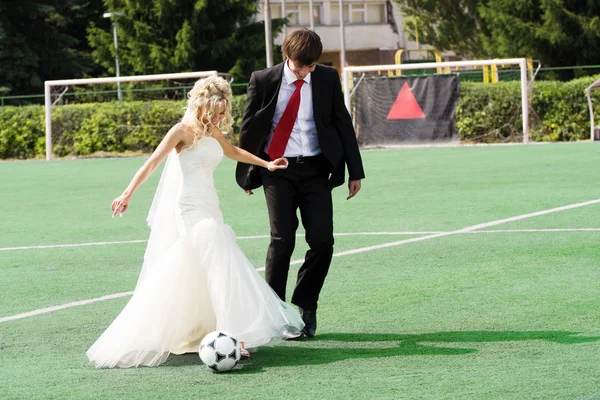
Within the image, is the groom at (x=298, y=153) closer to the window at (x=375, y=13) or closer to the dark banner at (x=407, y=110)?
the dark banner at (x=407, y=110)

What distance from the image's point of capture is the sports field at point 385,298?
5.98m

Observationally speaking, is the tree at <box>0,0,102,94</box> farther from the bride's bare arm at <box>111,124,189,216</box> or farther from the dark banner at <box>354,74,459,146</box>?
the bride's bare arm at <box>111,124,189,216</box>

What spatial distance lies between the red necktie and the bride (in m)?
0.24

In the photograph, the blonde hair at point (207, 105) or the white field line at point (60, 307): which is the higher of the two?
the blonde hair at point (207, 105)

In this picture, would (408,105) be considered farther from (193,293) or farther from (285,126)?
(193,293)

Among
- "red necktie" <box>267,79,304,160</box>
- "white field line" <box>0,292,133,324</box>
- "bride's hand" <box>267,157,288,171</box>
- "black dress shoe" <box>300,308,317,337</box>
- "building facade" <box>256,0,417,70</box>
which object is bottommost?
"white field line" <box>0,292,133,324</box>

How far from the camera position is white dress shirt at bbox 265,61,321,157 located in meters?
7.34

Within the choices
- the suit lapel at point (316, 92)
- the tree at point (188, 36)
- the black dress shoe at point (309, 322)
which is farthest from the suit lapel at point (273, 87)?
the tree at point (188, 36)

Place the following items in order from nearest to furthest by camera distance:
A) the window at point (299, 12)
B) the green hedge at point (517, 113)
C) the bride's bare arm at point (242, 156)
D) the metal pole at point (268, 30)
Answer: the bride's bare arm at point (242, 156) < the green hedge at point (517, 113) < the metal pole at point (268, 30) < the window at point (299, 12)

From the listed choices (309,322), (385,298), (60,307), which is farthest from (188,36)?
(309,322)

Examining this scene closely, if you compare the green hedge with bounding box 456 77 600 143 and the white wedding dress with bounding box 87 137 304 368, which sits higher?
the green hedge with bounding box 456 77 600 143

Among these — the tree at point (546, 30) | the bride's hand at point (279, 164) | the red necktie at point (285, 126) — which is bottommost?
the bride's hand at point (279, 164)

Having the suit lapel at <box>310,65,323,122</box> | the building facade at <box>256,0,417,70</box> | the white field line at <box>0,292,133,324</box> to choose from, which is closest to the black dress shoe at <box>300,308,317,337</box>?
the suit lapel at <box>310,65,323,122</box>

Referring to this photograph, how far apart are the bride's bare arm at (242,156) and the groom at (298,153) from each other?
0.14 m
